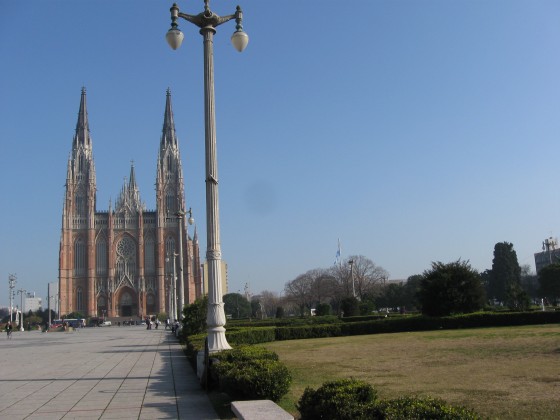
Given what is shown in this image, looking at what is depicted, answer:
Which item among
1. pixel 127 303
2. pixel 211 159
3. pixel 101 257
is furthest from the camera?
pixel 101 257

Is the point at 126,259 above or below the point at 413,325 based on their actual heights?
above

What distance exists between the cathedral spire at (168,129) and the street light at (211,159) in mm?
95454

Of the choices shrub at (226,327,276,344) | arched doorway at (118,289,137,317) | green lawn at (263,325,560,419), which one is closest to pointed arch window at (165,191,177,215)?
arched doorway at (118,289,137,317)

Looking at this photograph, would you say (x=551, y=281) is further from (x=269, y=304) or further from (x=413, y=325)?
(x=269, y=304)

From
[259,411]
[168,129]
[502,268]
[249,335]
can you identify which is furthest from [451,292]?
[168,129]

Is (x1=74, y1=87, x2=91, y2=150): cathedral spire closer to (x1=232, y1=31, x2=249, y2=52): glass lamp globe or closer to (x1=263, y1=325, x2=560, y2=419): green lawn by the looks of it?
(x1=263, y1=325, x2=560, y2=419): green lawn

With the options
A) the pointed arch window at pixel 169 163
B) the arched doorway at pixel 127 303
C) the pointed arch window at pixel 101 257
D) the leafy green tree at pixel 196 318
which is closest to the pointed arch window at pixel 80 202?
the pointed arch window at pixel 101 257

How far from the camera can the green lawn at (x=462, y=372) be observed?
804 centimetres

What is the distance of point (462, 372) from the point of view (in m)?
11.3

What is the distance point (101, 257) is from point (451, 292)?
79943 millimetres

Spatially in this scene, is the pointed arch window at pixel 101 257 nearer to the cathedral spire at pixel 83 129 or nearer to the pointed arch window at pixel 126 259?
the pointed arch window at pixel 126 259

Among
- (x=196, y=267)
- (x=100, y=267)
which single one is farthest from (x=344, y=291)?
(x=100, y=267)

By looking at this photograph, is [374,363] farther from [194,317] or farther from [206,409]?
[194,317]

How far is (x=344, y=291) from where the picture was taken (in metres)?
79.5
